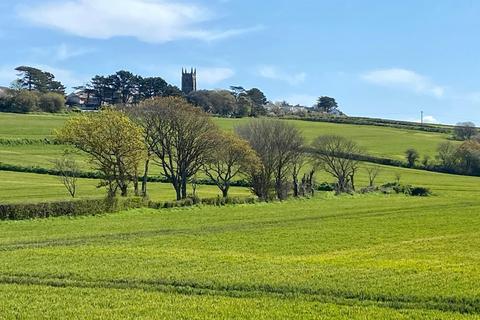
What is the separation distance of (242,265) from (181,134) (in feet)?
153

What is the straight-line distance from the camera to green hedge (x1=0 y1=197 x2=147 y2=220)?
44.2 m

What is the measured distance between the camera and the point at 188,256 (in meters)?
27.5

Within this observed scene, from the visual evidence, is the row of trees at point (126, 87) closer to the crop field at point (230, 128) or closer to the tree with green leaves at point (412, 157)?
the crop field at point (230, 128)

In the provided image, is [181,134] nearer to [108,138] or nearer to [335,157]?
[108,138]

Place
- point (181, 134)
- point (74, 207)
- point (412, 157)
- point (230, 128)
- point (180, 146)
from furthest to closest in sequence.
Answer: point (412, 157) < point (230, 128) < point (180, 146) < point (181, 134) < point (74, 207)

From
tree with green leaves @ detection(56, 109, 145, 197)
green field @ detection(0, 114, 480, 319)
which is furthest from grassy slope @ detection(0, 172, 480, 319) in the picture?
tree with green leaves @ detection(56, 109, 145, 197)

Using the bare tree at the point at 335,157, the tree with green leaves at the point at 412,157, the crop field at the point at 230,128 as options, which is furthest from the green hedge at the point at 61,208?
the tree with green leaves at the point at 412,157

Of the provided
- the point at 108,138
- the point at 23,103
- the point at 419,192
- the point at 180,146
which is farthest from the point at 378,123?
the point at 108,138

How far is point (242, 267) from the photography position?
24.3 metres

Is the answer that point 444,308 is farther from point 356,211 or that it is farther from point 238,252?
point 356,211

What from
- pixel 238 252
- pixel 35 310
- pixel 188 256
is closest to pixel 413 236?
pixel 238 252

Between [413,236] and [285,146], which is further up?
[285,146]

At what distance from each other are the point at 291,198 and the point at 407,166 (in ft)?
214

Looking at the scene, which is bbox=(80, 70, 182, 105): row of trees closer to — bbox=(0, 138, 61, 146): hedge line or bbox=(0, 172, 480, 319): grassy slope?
bbox=(0, 138, 61, 146): hedge line
